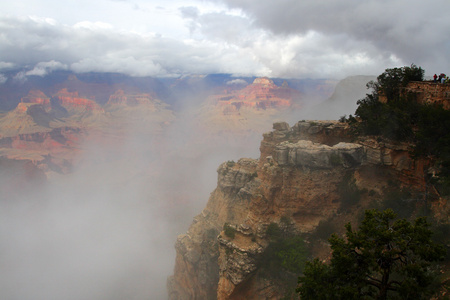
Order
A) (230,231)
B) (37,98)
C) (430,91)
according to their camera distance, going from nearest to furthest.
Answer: (430,91) → (230,231) → (37,98)

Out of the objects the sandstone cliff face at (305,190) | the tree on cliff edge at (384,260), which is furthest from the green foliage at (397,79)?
the tree on cliff edge at (384,260)

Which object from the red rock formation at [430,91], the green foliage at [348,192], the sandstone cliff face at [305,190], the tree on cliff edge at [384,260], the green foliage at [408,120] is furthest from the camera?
the green foliage at [348,192]

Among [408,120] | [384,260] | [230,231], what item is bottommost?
[230,231]

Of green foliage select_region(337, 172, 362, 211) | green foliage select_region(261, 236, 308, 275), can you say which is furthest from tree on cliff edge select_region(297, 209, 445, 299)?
green foliage select_region(337, 172, 362, 211)

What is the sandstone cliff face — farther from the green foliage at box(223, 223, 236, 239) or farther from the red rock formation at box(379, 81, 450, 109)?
the red rock formation at box(379, 81, 450, 109)

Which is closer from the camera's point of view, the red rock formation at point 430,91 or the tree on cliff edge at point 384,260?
the tree on cliff edge at point 384,260

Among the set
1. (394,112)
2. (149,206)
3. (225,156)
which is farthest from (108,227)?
(394,112)

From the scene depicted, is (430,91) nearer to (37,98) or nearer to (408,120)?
(408,120)

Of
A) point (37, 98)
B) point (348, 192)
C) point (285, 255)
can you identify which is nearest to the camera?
point (285, 255)

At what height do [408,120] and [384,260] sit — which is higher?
[408,120]

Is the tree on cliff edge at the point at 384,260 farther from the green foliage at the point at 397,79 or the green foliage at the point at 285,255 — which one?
the green foliage at the point at 397,79

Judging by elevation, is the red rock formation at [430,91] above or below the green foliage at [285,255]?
above

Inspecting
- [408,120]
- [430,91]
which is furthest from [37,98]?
[430,91]

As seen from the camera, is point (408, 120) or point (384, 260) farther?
point (408, 120)
